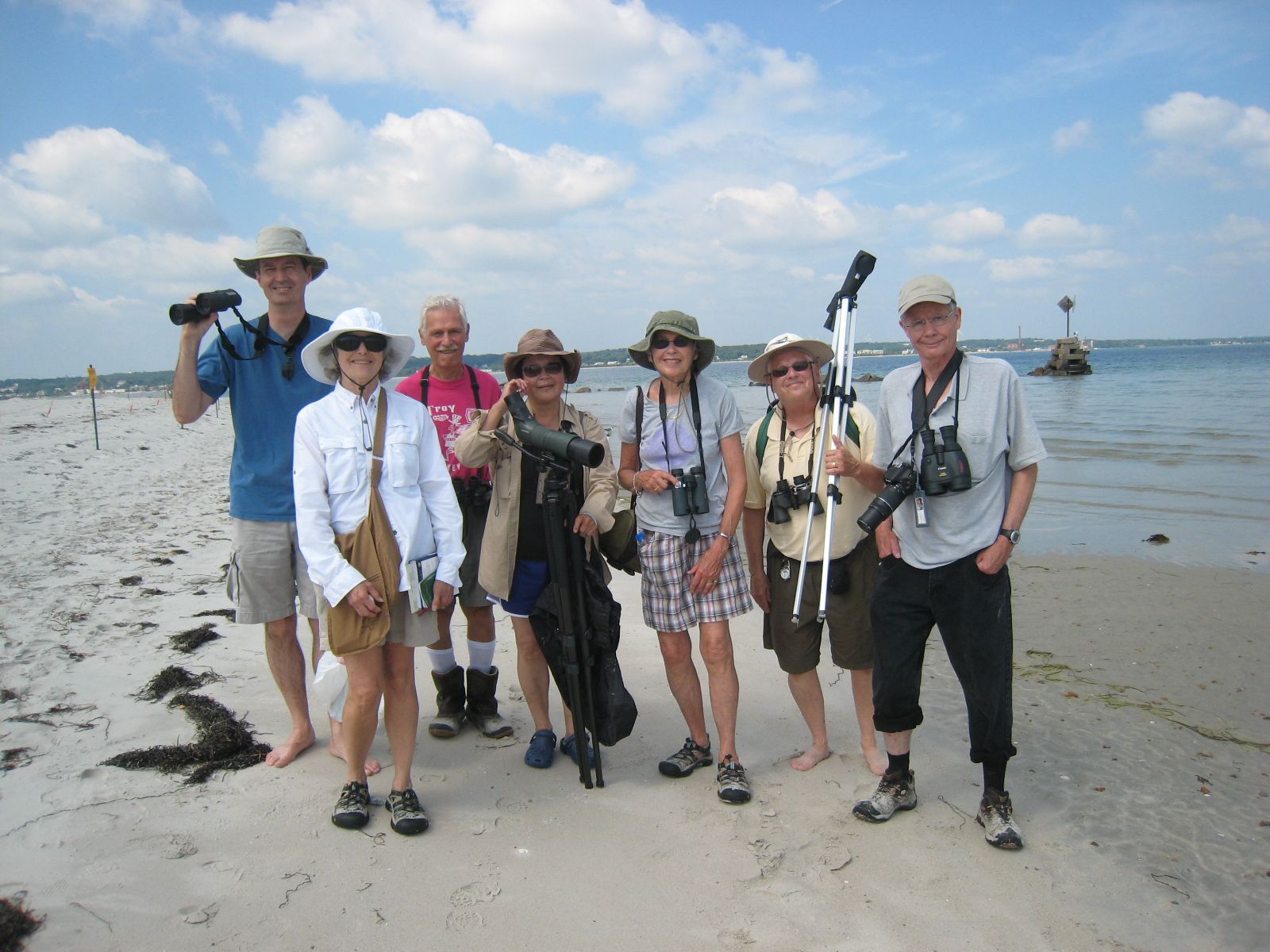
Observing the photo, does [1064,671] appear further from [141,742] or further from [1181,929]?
[141,742]

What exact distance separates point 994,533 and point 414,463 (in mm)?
2236

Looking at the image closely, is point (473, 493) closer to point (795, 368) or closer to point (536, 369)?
point (536, 369)

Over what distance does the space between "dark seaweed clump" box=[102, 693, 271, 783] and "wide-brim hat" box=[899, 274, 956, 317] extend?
135 inches

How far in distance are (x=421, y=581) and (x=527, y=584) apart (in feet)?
2.03

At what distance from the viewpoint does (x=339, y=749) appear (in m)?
3.59

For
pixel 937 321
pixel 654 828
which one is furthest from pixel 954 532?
pixel 654 828

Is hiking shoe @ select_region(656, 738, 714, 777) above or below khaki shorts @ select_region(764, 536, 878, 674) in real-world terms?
below

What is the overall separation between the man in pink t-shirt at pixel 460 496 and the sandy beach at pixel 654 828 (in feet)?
0.59

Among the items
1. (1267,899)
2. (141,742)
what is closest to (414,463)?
(141,742)

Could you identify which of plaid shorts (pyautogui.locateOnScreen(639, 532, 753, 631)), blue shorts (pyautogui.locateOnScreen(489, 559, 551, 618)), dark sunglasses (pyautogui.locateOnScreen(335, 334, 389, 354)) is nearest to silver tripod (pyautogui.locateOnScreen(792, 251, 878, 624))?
plaid shorts (pyautogui.locateOnScreen(639, 532, 753, 631))

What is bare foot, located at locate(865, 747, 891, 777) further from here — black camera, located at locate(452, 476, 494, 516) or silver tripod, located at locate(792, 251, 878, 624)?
black camera, located at locate(452, 476, 494, 516)

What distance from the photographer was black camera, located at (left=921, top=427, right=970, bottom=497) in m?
2.79

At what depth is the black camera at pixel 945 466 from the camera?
2785 millimetres

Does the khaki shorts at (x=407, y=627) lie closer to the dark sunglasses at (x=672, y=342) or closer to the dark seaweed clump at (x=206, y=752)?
the dark seaweed clump at (x=206, y=752)
